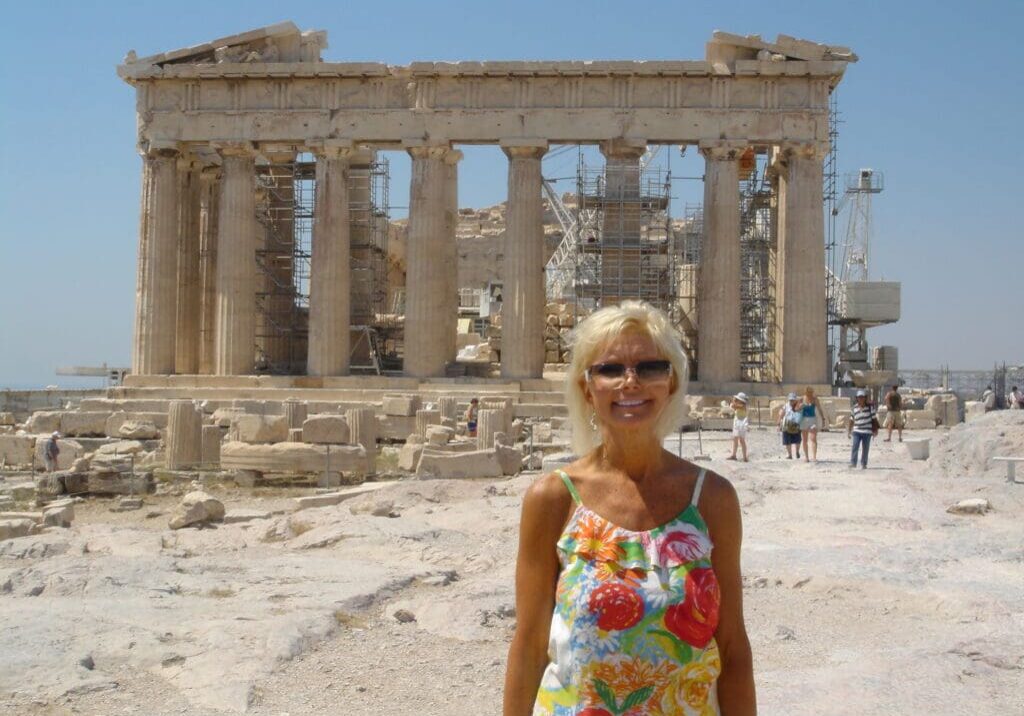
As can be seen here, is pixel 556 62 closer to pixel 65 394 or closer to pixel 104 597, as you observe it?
pixel 65 394

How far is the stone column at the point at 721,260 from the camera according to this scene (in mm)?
29406

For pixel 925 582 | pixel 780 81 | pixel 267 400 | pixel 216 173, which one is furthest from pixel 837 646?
pixel 216 173

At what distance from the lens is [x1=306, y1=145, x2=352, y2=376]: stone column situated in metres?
30.2

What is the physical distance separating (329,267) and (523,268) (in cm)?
525

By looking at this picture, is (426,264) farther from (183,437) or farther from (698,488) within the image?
(698,488)

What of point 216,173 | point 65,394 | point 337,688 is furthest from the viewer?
point 65,394

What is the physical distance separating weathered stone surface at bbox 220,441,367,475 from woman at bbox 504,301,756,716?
48.9 ft

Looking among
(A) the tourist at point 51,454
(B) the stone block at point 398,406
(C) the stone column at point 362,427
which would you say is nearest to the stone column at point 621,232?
(B) the stone block at point 398,406

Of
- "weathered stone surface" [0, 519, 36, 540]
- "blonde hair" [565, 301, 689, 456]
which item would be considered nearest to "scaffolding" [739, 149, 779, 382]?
"weathered stone surface" [0, 519, 36, 540]

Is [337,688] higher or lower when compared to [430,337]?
lower

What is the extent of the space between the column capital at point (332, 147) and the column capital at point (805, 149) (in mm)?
11436

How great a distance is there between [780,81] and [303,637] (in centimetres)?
2538

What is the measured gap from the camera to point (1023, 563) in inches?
332

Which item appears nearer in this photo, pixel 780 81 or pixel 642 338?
pixel 642 338
